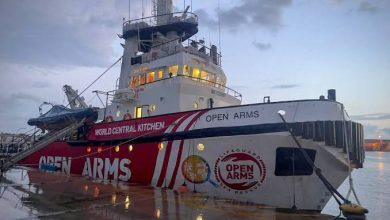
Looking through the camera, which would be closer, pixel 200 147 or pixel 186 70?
pixel 200 147

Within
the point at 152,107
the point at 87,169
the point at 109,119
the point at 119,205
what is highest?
the point at 152,107

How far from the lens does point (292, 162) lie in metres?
9.29

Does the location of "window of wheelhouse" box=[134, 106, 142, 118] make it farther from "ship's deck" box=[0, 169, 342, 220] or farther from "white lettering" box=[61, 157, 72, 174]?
"white lettering" box=[61, 157, 72, 174]

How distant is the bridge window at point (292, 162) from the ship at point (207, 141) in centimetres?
3

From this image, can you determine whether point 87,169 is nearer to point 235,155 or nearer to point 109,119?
point 109,119

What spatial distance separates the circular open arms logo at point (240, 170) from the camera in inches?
375

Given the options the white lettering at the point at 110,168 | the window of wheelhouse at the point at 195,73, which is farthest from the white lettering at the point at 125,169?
the window of wheelhouse at the point at 195,73

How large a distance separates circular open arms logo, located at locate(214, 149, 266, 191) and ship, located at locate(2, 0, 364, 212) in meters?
0.03

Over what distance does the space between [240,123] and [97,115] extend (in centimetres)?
950

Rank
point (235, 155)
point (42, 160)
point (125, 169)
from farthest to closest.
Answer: point (42, 160) < point (125, 169) < point (235, 155)

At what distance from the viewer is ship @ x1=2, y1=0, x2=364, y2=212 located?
30.5ft

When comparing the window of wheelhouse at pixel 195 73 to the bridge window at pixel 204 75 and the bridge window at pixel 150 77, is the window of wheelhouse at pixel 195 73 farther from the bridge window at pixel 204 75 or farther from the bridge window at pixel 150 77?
the bridge window at pixel 150 77

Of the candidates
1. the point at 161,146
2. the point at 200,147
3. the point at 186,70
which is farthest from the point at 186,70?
the point at 200,147

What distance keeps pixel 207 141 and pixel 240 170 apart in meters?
1.47
